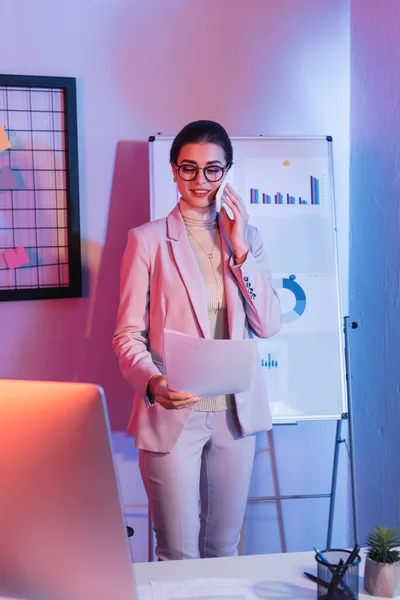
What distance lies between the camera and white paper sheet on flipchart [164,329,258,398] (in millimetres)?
1584

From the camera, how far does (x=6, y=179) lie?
8.87 ft

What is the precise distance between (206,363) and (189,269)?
496 mm

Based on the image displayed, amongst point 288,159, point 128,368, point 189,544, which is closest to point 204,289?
point 128,368

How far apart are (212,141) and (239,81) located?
0.88 metres

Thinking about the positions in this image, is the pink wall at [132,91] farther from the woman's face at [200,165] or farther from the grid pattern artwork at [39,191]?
the woman's face at [200,165]

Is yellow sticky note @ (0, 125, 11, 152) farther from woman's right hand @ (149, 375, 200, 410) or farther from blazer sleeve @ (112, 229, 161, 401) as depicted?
woman's right hand @ (149, 375, 200, 410)

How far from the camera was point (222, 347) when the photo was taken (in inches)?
62.8

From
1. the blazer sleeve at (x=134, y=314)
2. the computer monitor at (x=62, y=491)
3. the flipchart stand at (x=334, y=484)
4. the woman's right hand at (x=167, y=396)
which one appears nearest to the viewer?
the computer monitor at (x=62, y=491)

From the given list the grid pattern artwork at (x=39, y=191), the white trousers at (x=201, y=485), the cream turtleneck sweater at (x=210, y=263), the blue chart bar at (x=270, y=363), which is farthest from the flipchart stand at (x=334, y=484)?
the grid pattern artwork at (x=39, y=191)

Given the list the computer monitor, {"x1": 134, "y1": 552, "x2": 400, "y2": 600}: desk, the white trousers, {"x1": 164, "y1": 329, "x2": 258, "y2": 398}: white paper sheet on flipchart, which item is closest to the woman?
the white trousers

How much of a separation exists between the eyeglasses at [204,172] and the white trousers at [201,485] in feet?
2.17

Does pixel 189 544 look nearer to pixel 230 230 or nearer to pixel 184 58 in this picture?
pixel 230 230

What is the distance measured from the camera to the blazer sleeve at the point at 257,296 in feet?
6.72

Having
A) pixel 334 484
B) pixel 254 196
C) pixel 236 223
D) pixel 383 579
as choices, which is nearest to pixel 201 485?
pixel 236 223
